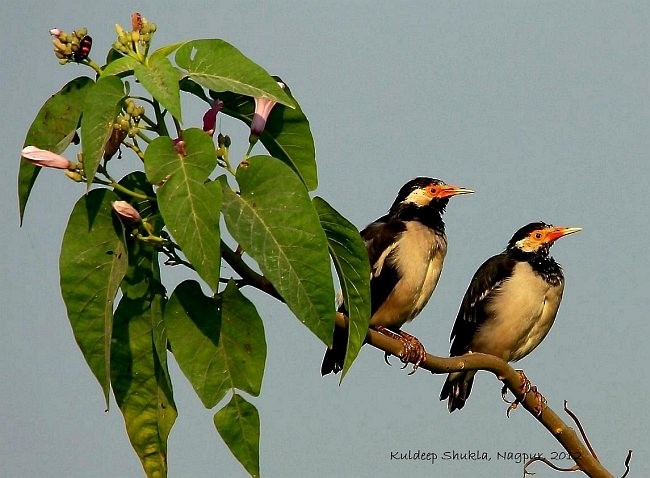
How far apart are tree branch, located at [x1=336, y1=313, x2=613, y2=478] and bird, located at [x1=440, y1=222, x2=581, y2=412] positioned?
88.2 inches

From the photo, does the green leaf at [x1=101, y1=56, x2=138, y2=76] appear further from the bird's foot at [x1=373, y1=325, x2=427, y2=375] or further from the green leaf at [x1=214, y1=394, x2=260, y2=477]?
the bird's foot at [x1=373, y1=325, x2=427, y2=375]

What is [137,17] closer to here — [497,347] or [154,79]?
[154,79]

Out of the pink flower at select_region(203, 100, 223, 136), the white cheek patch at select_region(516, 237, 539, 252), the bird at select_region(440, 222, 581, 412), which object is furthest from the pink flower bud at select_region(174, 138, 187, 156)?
the white cheek patch at select_region(516, 237, 539, 252)

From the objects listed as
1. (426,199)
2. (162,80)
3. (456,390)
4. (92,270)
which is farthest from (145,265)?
(456,390)

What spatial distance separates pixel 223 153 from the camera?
312 centimetres

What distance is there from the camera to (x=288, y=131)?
346cm

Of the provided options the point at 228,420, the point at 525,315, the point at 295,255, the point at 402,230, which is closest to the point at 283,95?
the point at 295,255

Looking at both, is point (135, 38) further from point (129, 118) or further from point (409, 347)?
point (409, 347)

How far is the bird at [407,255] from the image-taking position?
6.46 meters

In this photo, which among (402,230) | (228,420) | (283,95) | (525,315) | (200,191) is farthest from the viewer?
(525,315)

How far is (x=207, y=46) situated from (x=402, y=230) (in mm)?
3731

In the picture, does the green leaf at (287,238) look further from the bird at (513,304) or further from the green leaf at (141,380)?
the bird at (513,304)

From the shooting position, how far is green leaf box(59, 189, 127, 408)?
3.06 m

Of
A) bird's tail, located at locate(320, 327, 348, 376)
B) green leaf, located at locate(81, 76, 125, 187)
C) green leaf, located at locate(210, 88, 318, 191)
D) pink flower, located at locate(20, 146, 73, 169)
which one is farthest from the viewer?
bird's tail, located at locate(320, 327, 348, 376)
